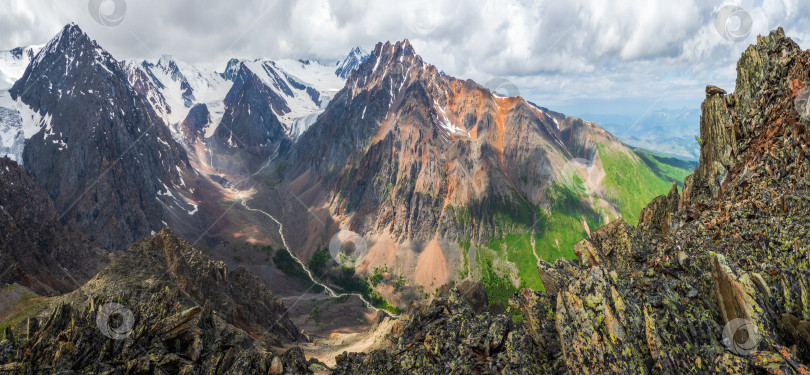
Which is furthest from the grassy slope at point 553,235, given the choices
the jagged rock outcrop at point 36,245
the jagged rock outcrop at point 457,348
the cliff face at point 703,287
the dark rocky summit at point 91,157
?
the dark rocky summit at point 91,157

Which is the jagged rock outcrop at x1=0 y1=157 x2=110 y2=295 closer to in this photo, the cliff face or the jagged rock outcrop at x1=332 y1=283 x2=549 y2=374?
the jagged rock outcrop at x1=332 y1=283 x2=549 y2=374

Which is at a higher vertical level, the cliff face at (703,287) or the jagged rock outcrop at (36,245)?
the jagged rock outcrop at (36,245)

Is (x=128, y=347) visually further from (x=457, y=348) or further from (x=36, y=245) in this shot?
(x=36, y=245)

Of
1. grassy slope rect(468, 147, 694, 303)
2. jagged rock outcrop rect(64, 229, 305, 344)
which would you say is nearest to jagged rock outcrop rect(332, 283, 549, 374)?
jagged rock outcrop rect(64, 229, 305, 344)

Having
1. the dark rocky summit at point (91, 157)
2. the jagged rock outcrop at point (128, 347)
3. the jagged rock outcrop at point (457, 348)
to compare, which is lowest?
the jagged rock outcrop at point (457, 348)

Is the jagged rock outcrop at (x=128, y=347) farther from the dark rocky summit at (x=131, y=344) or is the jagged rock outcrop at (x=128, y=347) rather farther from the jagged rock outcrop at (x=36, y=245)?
the jagged rock outcrop at (x=36, y=245)

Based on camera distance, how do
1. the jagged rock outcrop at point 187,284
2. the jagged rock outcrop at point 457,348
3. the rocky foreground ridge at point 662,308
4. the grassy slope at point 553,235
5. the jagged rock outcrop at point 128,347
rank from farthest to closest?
the grassy slope at point 553,235
the jagged rock outcrop at point 187,284
the jagged rock outcrop at point 128,347
the jagged rock outcrop at point 457,348
the rocky foreground ridge at point 662,308

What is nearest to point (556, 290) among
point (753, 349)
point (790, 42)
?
point (753, 349)
